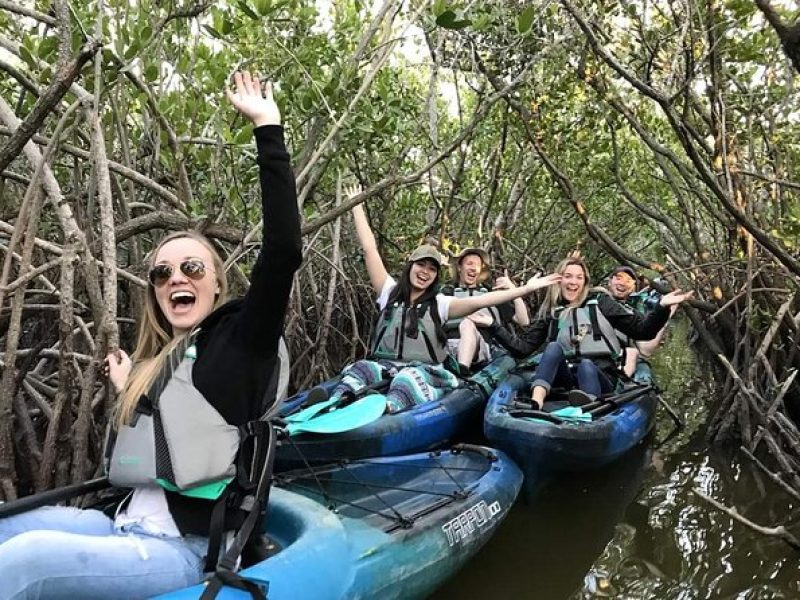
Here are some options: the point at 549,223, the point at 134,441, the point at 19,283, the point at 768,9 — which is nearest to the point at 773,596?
the point at 768,9

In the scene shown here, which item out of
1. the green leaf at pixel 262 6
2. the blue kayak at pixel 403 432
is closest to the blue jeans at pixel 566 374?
the blue kayak at pixel 403 432

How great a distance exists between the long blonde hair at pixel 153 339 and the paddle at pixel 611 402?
271cm

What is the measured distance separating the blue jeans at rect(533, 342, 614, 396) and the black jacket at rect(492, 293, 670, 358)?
1.14ft

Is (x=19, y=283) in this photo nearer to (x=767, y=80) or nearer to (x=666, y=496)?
(x=666, y=496)

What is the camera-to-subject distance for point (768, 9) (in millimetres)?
1765

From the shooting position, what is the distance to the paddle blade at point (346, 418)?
134 inches

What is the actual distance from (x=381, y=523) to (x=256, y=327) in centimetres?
117

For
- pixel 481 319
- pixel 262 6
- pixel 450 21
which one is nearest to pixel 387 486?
pixel 450 21

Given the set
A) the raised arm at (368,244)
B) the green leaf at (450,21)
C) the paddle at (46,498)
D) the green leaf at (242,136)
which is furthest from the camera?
the raised arm at (368,244)

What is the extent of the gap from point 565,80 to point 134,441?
4.85 meters

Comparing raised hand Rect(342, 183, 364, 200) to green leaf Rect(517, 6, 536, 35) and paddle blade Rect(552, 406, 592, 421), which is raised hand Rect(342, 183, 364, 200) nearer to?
green leaf Rect(517, 6, 536, 35)

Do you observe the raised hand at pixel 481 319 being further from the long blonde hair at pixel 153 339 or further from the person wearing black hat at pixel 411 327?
the long blonde hair at pixel 153 339

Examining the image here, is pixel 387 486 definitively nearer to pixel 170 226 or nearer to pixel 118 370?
pixel 118 370

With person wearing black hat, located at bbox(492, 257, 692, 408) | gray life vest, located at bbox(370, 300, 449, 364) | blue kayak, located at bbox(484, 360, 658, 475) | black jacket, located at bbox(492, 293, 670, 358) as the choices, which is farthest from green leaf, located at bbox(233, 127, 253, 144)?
black jacket, located at bbox(492, 293, 670, 358)
